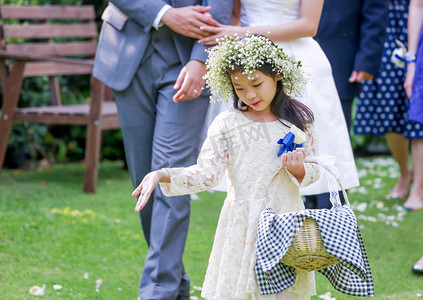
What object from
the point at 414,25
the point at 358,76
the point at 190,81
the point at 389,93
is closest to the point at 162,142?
the point at 190,81

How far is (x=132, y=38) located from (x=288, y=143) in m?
0.98

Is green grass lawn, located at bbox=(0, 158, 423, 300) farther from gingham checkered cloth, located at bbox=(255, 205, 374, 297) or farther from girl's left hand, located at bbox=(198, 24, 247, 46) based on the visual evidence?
girl's left hand, located at bbox=(198, 24, 247, 46)

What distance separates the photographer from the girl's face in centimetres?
220

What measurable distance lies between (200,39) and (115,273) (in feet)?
4.60

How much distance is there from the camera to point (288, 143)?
217 centimetres

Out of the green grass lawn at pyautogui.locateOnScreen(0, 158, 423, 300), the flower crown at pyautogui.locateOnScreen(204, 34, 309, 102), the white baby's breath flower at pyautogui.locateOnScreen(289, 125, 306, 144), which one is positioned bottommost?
the green grass lawn at pyautogui.locateOnScreen(0, 158, 423, 300)

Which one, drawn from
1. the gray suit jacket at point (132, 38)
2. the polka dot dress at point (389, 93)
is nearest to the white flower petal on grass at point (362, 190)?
the polka dot dress at point (389, 93)

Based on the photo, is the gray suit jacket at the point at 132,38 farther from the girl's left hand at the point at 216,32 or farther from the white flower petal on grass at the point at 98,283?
the white flower petal on grass at the point at 98,283

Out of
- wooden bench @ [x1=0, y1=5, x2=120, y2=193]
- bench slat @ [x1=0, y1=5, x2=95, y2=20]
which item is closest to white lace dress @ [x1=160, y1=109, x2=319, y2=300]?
wooden bench @ [x1=0, y1=5, x2=120, y2=193]

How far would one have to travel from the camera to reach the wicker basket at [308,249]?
1996 millimetres

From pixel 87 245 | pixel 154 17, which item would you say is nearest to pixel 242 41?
pixel 154 17

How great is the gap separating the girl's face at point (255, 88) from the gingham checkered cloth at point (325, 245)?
0.38 meters

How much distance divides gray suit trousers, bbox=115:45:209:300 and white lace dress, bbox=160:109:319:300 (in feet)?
1.49

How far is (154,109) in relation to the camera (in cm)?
286
